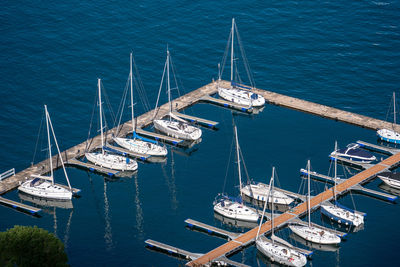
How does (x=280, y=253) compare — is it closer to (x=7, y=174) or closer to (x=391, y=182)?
(x=391, y=182)

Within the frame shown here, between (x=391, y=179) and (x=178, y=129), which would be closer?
(x=391, y=179)

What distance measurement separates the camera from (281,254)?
150000 mm

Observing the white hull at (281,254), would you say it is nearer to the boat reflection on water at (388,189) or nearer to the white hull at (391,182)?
the boat reflection on water at (388,189)

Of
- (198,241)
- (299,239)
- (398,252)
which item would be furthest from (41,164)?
(398,252)

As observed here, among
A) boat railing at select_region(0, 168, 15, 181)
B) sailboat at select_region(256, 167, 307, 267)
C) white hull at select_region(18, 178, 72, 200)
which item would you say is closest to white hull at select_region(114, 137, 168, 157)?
white hull at select_region(18, 178, 72, 200)

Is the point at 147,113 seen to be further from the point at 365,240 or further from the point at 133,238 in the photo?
the point at 365,240

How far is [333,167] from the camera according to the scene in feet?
586

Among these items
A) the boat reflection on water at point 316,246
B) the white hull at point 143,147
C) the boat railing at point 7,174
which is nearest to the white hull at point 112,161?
the white hull at point 143,147

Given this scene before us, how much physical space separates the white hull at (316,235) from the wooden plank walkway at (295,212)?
3619 mm

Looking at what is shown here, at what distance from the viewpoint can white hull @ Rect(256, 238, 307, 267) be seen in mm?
148875

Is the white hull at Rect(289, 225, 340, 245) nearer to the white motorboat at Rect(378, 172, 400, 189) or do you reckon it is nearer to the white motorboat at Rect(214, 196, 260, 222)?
the white motorboat at Rect(214, 196, 260, 222)

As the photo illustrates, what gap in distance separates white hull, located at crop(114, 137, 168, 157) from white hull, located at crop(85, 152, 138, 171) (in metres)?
5.33

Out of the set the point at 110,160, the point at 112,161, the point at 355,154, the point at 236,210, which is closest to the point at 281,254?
the point at 236,210

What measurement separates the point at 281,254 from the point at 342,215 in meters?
16.4
